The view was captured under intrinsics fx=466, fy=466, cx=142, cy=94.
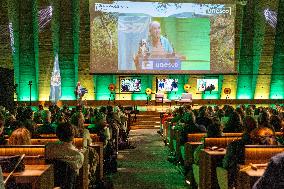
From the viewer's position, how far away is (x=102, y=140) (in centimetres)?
908

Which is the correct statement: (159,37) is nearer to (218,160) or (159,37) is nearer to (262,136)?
(218,160)

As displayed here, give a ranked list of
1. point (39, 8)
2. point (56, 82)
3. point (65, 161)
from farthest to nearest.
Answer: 1. point (39, 8)
2. point (56, 82)
3. point (65, 161)

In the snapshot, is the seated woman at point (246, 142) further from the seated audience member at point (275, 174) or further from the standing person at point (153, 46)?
the standing person at point (153, 46)

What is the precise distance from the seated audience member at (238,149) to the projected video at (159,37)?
18375 mm

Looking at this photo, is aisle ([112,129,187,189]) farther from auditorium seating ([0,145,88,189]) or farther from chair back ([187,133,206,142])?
auditorium seating ([0,145,88,189])

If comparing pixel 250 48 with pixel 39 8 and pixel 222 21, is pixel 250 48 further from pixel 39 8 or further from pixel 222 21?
pixel 39 8

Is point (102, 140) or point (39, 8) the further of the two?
point (39, 8)

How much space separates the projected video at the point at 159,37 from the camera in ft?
78.6

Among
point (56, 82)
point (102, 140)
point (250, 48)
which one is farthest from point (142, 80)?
point (102, 140)

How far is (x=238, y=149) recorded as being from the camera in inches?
206

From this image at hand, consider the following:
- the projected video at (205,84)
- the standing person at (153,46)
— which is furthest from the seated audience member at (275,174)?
the projected video at (205,84)

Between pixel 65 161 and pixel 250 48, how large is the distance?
77.5 feet

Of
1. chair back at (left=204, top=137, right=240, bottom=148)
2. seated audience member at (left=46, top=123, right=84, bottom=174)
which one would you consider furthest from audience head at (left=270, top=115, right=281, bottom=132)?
seated audience member at (left=46, top=123, right=84, bottom=174)

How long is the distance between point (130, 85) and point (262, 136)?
69.1 feet
